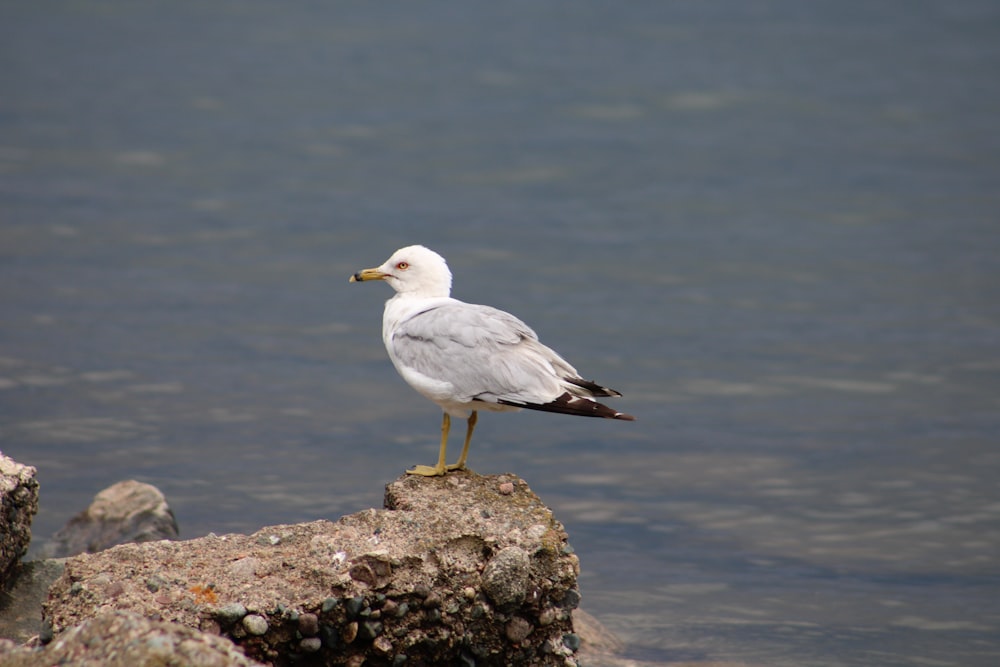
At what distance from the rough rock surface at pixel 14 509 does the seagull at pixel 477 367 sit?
5.99 ft

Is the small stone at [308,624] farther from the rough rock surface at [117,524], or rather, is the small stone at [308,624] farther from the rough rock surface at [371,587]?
the rough rock surface at [117,524]

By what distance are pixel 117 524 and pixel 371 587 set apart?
4.24 m

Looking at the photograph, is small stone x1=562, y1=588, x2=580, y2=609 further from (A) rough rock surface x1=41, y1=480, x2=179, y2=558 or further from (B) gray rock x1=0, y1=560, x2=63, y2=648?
(A) rough rock surface x1=41, y1=480, x2=179, y2=558

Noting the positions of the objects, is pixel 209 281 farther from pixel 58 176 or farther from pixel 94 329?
pixel 58 176

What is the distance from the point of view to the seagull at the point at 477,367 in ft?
21.7

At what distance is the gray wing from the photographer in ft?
21.9

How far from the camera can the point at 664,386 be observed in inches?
561

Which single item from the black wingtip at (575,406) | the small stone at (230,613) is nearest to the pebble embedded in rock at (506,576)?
the black wingtip at (575,406)

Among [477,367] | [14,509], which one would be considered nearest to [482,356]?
[477,367]

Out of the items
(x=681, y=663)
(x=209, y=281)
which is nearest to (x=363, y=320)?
(x=209, y=281)

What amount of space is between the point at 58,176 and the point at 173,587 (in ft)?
50.1

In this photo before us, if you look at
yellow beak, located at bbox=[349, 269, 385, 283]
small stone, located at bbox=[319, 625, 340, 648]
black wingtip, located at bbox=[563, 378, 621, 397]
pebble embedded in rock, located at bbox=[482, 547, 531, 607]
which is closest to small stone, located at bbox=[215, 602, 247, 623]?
small stone, located at bbox=[319, 625, 340, 648]

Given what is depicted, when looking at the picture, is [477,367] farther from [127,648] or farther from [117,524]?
[117,524]

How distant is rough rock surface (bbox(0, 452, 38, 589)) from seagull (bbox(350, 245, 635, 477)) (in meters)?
1.83
